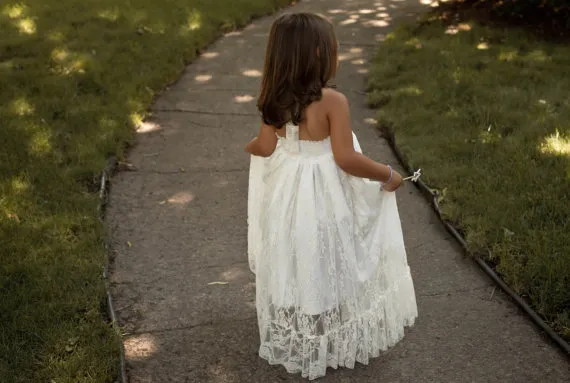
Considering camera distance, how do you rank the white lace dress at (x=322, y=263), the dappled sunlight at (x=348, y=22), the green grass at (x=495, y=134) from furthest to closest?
the dappled sunlight at (x=348, y=22) < the green grass at (x=495, y=134) < the white lace dress at (x=322, y=263)

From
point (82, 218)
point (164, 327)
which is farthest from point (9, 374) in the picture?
point (82, 218)

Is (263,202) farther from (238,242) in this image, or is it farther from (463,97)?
(463,97)

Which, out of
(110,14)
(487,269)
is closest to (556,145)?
(487,269)

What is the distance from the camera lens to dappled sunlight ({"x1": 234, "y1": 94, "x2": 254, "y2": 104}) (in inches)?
295

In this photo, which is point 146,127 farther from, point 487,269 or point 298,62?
point 298,62

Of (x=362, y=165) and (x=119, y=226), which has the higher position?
(x=362, y=165)

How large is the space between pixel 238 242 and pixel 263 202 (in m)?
1.33

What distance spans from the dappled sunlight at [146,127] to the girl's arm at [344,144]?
3785mm

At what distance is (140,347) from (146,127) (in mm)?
3364

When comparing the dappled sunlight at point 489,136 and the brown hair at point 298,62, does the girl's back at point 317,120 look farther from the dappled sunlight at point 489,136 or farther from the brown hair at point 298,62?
the dappled sunlight at point 489,136

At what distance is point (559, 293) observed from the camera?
3955mm

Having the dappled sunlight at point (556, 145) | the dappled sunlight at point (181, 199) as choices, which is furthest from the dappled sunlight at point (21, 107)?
the dappled sunlight at point (556, 145)

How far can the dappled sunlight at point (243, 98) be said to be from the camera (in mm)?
7484

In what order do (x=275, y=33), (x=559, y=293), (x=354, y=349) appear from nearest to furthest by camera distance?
(x=275, y=33), (x=354, y=349), (x=559, y=293)
